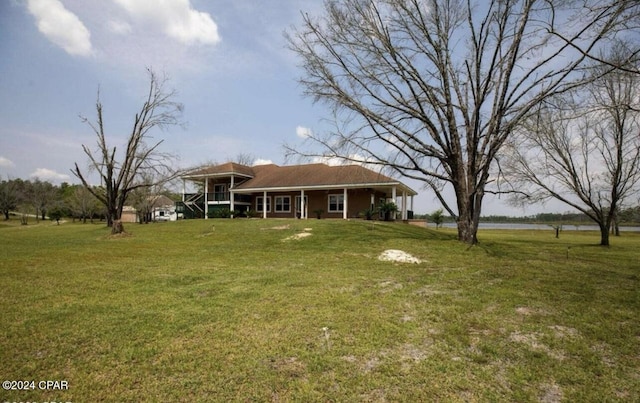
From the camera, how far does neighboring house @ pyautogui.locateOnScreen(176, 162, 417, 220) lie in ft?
92.6

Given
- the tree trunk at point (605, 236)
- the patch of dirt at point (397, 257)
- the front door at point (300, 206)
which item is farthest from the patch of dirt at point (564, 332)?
the front door at point (300, 206)

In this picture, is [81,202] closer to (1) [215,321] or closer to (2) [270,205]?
(2) [270,205]

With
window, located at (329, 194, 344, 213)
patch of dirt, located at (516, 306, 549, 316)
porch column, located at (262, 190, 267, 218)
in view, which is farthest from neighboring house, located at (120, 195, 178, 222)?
patch of dirt, located at (516, 306, 549, 316)

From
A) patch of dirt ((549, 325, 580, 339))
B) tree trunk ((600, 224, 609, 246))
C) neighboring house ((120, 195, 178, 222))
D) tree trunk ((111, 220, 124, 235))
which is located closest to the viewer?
patch of dirt ((549, 325, 580, 339))

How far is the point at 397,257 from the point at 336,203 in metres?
18.3

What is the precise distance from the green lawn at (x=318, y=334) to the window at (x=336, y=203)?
65.6 ft

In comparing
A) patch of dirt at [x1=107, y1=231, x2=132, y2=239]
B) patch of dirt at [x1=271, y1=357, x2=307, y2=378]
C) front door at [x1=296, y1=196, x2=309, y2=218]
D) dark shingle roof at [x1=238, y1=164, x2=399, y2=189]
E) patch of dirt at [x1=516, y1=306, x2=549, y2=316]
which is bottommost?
patch of dirt at [x1=271, y1=357, x2=307, y2=378]

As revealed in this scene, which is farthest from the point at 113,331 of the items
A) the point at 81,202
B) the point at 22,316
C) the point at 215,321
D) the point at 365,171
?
the point at 81,202

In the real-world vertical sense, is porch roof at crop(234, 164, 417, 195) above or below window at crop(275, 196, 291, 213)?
above

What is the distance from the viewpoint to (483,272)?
948cm

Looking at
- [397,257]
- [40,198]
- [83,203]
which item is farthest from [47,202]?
[397,257]

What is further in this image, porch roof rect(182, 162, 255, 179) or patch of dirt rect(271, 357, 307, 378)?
porch roof rect(182, 162, 255, 179)

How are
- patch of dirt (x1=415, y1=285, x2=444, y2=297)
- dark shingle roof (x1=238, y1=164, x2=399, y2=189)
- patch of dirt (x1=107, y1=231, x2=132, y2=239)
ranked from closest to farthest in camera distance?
patch of dirt (x1=415, y1=285, x2=444, y2=297)
patch of dirt (x1=107, y1=231, x2=132, y2=239)
dark shingle roof (x1=238, y1=164, x2=399, y2=189)

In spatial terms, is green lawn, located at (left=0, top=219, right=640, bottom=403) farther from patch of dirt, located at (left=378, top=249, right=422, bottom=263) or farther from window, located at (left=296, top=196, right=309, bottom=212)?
window, located at (left=296, top=196, right=309, bottom=212)
